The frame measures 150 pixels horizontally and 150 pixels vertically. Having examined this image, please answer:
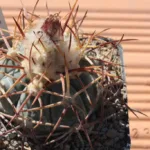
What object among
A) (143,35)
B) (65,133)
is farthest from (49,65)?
(143,35)

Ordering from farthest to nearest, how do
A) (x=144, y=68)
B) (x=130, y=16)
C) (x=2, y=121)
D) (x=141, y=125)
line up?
(x=130, y=16)
(x=144, y=68)
(x=141, y=125)
(x=2, y=121)

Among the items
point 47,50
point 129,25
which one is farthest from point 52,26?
point 129,25

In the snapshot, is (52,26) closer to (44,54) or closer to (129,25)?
(44,54)

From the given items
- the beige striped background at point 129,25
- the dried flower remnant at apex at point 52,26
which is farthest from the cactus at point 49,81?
the beige striped background at point 129,25

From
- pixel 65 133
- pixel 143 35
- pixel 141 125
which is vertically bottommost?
pixel 141 125

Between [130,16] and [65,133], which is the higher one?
[130,16]

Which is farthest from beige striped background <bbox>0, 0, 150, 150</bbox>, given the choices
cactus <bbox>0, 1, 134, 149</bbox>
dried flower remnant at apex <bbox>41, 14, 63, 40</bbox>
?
dried flower remnant at apex <bbox>41, 14, 63, 40</bbox>

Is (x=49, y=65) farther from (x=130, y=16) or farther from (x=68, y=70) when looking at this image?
(x=130, y=16)

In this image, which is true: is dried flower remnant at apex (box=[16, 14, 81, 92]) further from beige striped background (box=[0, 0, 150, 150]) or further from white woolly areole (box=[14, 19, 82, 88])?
beige striped background (box=[0, 0, 150, 150])

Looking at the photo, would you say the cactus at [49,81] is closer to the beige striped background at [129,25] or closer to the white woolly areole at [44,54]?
the white woolly areole at [44,54]
